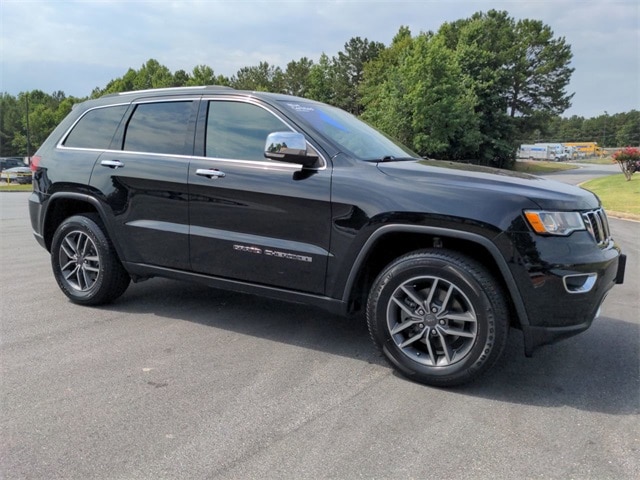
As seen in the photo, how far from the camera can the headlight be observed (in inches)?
116

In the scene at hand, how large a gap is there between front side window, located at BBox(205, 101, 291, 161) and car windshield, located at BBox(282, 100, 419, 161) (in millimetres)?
209

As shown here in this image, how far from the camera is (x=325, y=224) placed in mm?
3482

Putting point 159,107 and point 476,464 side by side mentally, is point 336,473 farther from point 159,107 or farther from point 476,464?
point 159,107

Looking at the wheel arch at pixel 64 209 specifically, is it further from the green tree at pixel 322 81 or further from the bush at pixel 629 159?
the green tree at pixel 322 81

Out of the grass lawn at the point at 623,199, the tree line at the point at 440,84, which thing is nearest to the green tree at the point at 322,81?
the tree line at the point at 440,84

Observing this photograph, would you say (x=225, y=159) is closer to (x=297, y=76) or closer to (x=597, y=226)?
(x=597, y=226)

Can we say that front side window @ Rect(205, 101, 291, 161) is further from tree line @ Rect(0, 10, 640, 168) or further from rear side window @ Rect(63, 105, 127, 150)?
tree line @ Rect(0, 10, 640, 168)

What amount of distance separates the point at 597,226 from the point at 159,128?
342 cm

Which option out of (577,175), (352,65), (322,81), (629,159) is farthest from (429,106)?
(352,65)

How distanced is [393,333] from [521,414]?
2.87 ft

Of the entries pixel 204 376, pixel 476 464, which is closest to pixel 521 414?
pixel 476 464

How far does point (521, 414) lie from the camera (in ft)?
9.55

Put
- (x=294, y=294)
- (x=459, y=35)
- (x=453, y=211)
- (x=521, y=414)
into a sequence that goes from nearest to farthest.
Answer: (x=521, y=414), (x=453, y=211), (x=294, y=294), (x=459, y=35)

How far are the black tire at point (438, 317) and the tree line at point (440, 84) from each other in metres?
26.5
